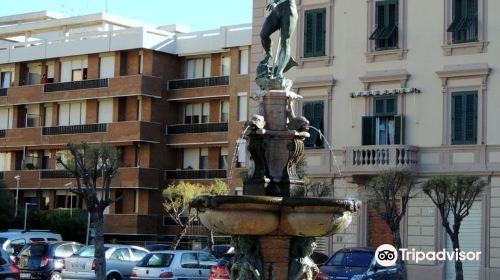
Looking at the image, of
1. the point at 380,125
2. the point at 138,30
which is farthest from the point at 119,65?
the point at 380,125

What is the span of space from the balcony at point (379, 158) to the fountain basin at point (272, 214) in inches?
816

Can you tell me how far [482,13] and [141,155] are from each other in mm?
24625

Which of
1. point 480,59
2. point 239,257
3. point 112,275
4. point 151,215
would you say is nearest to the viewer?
point 239,257

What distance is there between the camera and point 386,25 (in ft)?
121

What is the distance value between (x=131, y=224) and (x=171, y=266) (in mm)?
26561

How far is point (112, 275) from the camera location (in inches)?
1224

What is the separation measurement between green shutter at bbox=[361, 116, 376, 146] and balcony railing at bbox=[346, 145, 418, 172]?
0.61m

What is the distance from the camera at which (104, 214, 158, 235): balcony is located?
53875 millimetres

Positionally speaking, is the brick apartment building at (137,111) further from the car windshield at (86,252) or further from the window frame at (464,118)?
the car windshield at (86,252)

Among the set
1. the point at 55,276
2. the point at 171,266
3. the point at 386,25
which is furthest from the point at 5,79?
the point at 171,266

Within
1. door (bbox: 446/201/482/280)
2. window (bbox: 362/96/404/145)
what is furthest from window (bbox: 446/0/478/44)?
door (bbox: 446/201/482/280)

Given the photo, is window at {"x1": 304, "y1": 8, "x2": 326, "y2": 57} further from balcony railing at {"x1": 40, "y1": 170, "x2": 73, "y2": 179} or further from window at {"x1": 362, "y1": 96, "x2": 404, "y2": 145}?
balcony railing at {"x1": 40, "y1": 170, "x2": 73, "y2": 179}

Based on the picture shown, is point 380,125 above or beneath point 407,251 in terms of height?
above

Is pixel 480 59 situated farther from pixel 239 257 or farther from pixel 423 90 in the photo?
pixel 239 257
